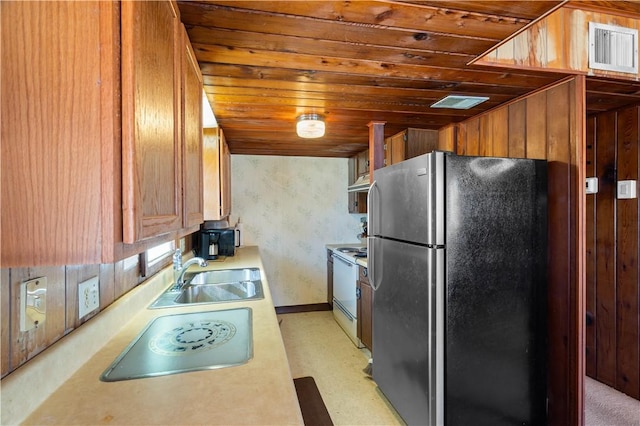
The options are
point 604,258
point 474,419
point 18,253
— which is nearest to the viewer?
point 18,253

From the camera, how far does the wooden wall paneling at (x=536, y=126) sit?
1837 mm

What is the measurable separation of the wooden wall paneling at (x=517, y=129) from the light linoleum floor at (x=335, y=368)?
1938 mm

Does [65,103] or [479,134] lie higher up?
[479,134]

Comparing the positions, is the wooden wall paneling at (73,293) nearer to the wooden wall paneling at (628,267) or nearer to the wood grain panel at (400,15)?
the wood grain panel at (400,15)

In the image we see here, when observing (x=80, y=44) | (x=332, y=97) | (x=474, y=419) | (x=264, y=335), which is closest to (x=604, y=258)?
(x=474, y=419)

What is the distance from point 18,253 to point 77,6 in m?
0.48

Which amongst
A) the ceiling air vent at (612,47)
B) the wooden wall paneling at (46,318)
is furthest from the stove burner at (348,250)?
the wooden wall paneling at (46,318)

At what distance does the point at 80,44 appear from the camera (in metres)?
0.58

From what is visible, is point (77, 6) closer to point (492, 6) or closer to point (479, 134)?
point (492, 6)

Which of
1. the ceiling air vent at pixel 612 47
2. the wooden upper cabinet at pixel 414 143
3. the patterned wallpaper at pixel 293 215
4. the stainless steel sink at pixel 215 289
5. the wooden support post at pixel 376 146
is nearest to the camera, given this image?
the ceiling air vent at pixel 612 47

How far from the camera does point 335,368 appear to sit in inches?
104

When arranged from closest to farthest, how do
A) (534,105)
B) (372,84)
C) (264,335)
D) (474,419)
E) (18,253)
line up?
(18,253), (264,335), (474,419), (372,84), (534,105)

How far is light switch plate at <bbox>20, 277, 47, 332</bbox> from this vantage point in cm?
76

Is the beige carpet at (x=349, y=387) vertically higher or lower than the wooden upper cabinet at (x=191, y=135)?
lower
